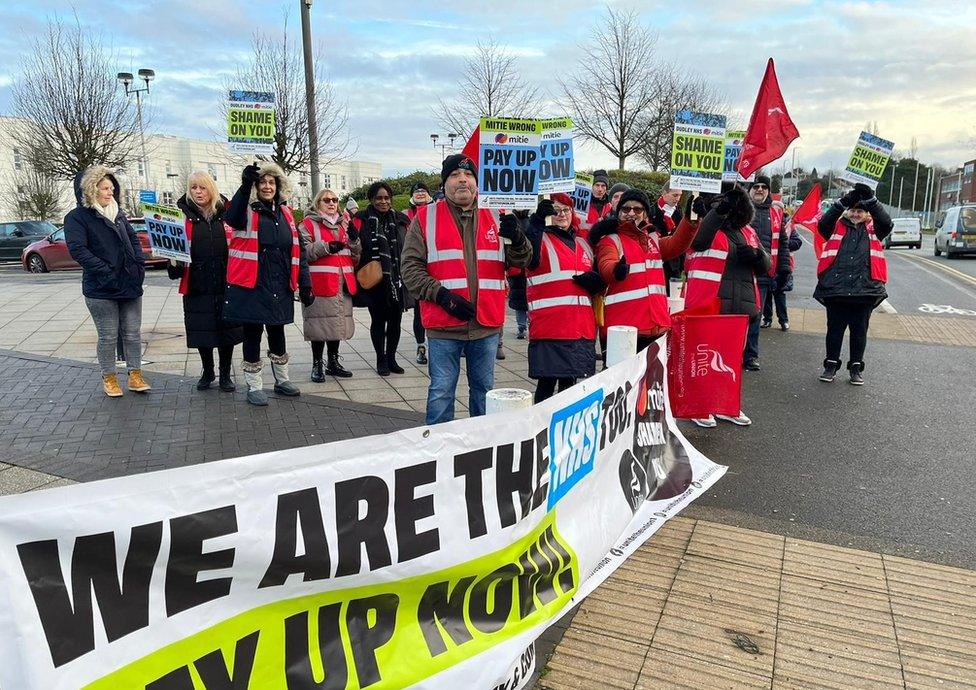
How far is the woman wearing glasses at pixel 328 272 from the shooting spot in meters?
7.07

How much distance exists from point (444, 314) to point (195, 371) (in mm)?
4293

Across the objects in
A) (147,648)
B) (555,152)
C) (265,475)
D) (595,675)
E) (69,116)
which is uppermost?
(69,116)

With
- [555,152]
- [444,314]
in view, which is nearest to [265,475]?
[444,314]

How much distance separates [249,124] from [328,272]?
160 centimetres

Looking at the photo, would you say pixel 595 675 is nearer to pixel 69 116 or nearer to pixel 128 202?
pixel 69 116

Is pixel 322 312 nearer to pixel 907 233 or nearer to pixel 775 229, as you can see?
pixel 775 229

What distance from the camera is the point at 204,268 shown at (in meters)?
6.37

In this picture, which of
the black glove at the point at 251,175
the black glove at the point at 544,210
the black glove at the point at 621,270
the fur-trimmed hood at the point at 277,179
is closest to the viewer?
the black glove at the point at 544,210

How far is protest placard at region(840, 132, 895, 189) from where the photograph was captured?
7.02 meters

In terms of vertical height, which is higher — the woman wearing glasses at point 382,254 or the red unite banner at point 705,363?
the woman wearing glasses at point 382,254

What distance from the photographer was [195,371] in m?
7.60

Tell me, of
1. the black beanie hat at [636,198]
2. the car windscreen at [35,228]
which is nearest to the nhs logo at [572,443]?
the black beanie hat at [636,198]

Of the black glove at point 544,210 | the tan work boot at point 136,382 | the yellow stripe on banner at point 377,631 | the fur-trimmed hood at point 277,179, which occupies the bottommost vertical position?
the tan work boot at point 136,382

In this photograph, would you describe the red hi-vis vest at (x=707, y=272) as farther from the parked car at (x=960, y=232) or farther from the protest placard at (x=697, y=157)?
the parked car at (x=960, y=232)
